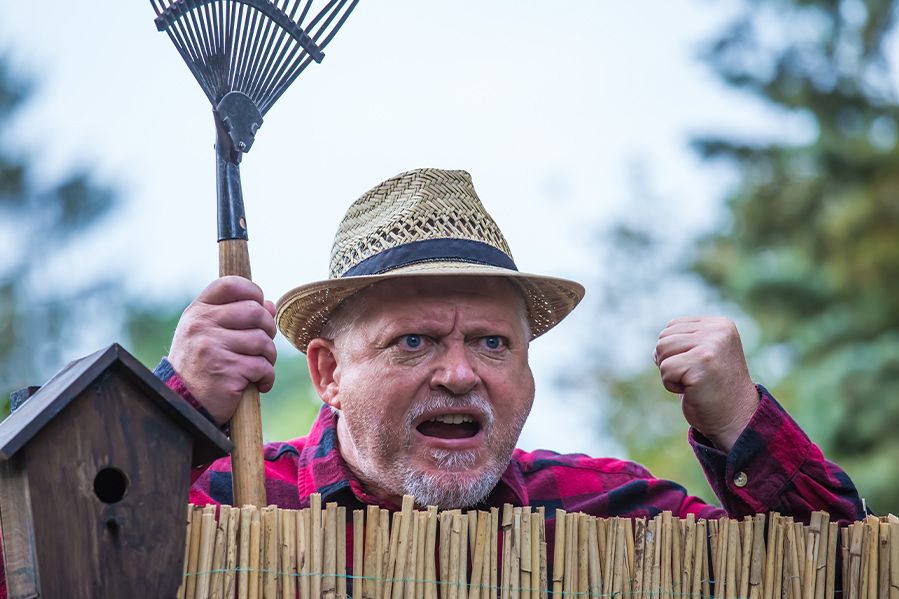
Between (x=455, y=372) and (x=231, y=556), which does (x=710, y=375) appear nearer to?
(x=455, y=372)

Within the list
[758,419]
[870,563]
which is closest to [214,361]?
[758,419]

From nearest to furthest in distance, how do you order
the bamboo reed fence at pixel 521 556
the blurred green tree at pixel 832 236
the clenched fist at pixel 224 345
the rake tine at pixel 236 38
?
the bamboo reed fence at pixel 521 556 < the clenched fist at pixel 224 345 < the rake tine at pixel 236 38 < the blurred green tree at pixel 832 236

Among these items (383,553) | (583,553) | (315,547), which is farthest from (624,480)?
(315,547)

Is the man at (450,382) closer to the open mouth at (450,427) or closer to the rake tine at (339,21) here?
the open mouth at (450,427)

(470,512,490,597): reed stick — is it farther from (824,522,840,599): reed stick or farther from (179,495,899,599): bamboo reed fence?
(824,522,840,599): reed stick

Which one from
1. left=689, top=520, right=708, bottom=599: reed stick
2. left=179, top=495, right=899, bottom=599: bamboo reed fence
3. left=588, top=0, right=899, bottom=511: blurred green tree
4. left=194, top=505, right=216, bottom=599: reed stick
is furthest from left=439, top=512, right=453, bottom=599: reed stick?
left=588, top=0, right=899, bottom=511: blurred green tree

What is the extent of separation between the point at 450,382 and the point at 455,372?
32mm

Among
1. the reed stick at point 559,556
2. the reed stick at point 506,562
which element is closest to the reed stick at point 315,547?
the reed stick at point 506,562

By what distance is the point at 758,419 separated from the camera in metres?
3.37

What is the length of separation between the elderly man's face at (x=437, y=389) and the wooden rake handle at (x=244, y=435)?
52cm

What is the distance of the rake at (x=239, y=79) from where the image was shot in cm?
305

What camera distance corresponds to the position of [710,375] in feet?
10.9

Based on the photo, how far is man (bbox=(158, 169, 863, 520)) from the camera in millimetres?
3375

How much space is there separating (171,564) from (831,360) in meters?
8.77
